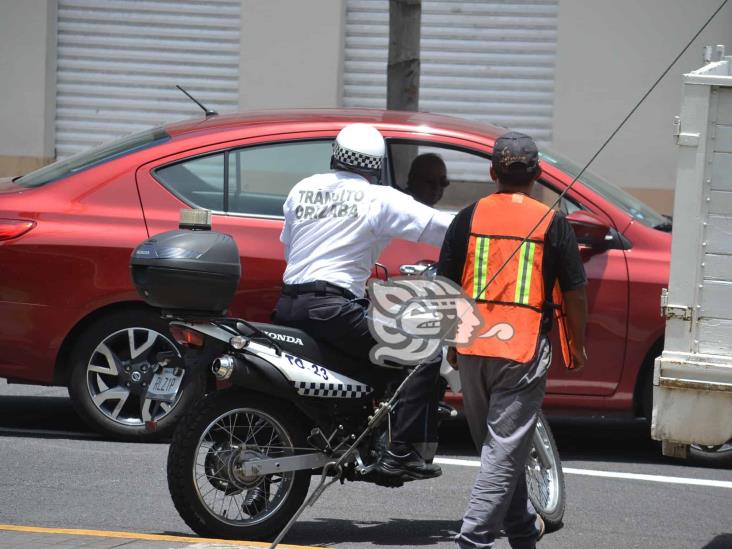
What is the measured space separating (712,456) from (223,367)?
10.2 feet

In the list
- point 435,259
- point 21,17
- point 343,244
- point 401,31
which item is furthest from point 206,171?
point 21,17

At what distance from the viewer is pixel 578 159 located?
45.2ft

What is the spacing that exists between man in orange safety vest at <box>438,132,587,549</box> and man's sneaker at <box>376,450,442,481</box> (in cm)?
68

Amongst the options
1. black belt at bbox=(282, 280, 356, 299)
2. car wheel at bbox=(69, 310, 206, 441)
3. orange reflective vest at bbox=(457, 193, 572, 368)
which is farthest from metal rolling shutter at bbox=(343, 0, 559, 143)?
orange reflective vest at bbox=(457, 193, 572, 368)

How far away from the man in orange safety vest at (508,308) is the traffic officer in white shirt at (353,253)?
2.21ft

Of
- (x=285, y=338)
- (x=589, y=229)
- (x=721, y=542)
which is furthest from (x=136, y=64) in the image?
(x=721, y=542)

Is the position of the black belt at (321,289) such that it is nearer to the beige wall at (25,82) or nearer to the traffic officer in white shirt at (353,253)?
the traffic officer in white shirt at (353,253)

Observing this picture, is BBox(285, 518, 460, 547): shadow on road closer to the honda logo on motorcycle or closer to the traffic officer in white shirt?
the traffic officer in white shirt

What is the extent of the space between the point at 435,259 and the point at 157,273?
1.99 meters

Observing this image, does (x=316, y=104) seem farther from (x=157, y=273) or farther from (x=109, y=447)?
(x=157, y=273)

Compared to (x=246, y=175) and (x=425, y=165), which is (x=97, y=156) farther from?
(x=425, y=165)

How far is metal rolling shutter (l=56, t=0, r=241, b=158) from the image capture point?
14586mm

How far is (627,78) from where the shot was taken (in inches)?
530

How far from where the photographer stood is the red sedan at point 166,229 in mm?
6695
